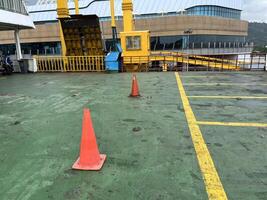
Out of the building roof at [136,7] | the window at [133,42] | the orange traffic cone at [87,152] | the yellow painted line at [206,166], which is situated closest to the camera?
the yellow painted line at [206,166]

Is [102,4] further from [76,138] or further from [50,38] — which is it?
[76,138]

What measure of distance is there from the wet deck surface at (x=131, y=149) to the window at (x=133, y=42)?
927 cm

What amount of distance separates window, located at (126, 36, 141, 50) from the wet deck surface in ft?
30.4

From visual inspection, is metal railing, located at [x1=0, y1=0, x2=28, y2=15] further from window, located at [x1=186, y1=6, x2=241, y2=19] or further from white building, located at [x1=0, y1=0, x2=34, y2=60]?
window, located at [x1=186, y1=6, x2=241, y2=19]

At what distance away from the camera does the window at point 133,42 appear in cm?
1554

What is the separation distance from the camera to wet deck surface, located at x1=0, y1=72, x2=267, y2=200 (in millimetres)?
2711

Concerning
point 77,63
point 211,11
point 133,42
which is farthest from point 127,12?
point 211,11

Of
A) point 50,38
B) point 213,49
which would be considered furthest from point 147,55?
point 50,38

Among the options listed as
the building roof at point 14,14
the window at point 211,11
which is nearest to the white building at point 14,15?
the building roof at point 14,14

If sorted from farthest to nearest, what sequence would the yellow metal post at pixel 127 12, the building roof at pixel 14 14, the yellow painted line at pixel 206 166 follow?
the yellow metal post at pixel 127 12, the building roof at pixel 14 14, the yellow painted line at pixel 206 166

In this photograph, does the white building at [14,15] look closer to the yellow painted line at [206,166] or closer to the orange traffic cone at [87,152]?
the orange traffic cone at [87,152]

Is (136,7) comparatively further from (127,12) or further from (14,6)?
(14,6)

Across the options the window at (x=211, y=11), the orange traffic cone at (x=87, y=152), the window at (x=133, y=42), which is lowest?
the orange traffic cone at (x=87, y=152)

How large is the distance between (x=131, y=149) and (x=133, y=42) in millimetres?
12762
